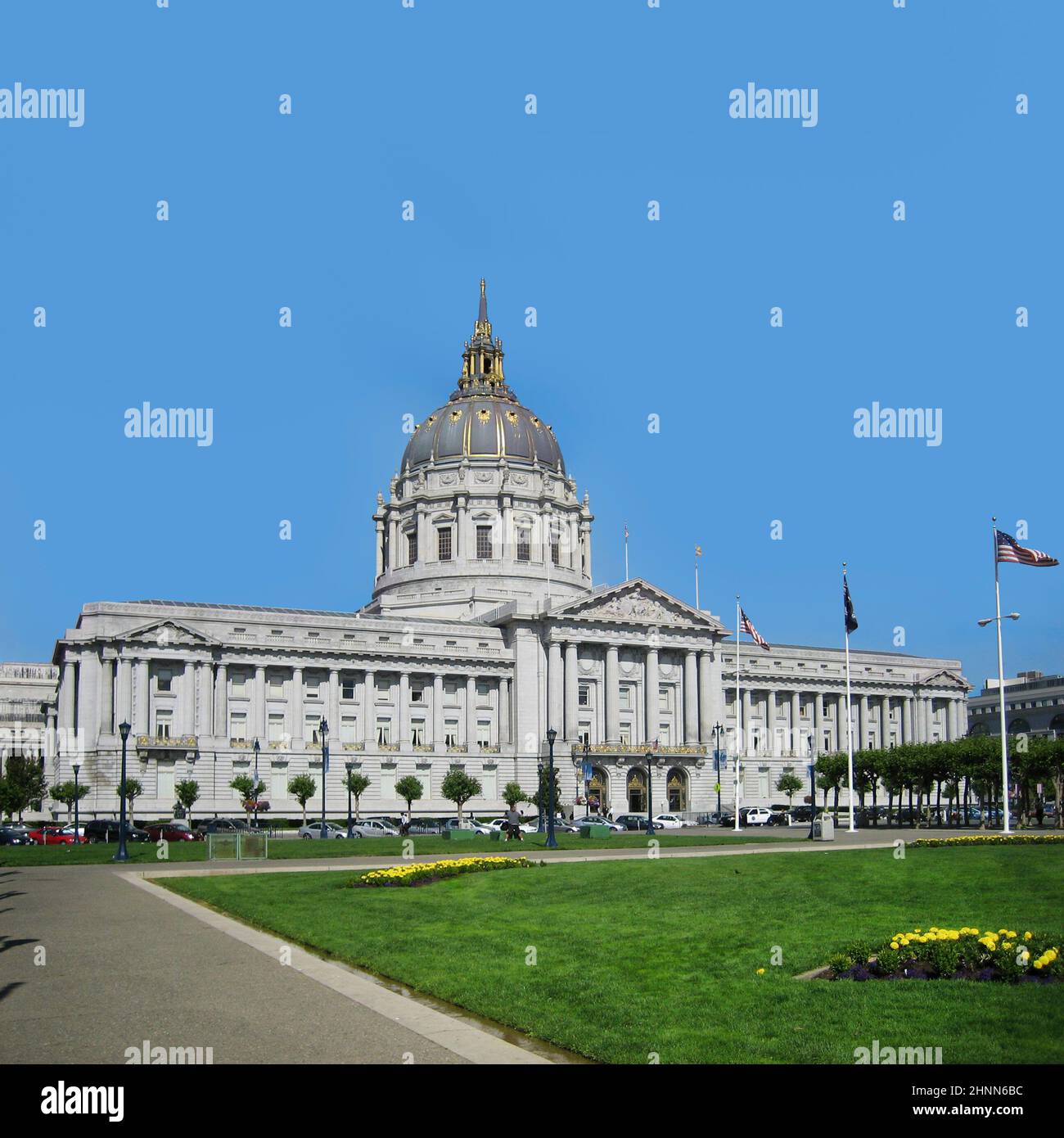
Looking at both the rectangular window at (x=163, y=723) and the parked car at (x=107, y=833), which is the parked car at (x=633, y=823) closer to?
the parked car at (x=107, y=833)

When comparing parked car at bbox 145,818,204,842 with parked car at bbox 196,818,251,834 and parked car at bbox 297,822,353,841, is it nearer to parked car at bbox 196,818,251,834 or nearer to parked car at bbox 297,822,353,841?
parked car at bbox 196,818,251,834

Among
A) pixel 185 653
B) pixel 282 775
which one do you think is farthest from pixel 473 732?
pixel 185 653

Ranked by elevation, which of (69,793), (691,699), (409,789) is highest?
(691,699)

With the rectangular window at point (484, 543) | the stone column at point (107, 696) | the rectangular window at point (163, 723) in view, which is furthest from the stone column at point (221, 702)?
the rectangular window at point (484, 543)

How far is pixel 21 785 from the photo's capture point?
94.1 meters

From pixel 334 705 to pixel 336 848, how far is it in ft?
168

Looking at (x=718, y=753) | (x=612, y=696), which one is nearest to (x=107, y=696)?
(x=612, y=696)

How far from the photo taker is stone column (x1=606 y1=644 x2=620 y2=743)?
116m

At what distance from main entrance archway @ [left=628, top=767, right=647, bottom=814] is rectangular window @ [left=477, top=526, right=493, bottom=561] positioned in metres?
29.7

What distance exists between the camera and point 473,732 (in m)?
115

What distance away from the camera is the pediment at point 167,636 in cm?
10100

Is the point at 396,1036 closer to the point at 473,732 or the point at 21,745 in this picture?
the point at 473,732

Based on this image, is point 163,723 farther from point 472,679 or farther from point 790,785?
point 790,785

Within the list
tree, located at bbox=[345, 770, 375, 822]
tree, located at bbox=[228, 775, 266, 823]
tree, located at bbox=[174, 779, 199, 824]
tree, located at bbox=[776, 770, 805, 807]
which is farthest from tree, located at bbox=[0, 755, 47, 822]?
tree, located at bbox=[776, 770, 805, 807]
